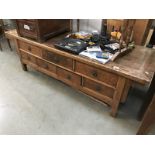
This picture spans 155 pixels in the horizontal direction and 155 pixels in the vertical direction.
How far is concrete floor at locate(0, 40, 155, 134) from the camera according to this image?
1.38 m

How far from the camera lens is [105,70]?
1226 millimetres

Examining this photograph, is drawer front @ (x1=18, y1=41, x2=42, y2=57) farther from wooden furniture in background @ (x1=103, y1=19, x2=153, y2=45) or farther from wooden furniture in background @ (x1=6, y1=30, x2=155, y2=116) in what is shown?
wooden furniture in background @ (x1=103, y1=19, x2=153, y2=45)

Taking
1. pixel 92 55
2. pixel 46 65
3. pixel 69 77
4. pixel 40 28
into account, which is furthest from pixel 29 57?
pixel 92 55

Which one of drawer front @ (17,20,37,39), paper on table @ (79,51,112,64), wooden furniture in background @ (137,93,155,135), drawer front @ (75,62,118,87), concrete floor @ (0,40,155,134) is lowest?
concrete floor @ (0,40,155,134)

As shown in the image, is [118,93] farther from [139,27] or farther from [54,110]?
[139,27]

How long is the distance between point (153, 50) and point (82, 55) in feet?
2.37

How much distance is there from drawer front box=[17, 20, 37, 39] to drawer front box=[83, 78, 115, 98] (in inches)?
30.1

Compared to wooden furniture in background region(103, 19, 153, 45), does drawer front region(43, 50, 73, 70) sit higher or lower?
lower

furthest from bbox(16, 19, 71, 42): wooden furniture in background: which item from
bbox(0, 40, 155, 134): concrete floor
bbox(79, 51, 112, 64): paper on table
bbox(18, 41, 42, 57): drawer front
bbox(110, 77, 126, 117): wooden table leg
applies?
bbox(110, 77, 126, 117): wooden table leg

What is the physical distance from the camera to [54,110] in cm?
156

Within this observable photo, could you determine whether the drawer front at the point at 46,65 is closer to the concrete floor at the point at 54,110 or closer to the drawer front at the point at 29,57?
the drawer front at the point at 29,57

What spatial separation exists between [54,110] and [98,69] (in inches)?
27.0
